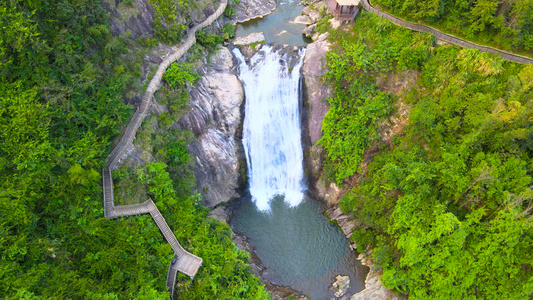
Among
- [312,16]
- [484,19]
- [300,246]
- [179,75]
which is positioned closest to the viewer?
[484,19]

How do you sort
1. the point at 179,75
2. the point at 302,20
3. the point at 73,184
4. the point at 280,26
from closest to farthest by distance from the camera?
the point at 73,184 < the point at 179,75 < the point at 280,26 < the point at 302,20

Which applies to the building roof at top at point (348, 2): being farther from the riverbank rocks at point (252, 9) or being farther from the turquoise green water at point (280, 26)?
the riverbank rocks at point (252, 9)

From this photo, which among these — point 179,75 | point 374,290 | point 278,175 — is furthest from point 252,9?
point 374,290

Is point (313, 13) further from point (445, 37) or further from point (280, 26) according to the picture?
point (445, 37)

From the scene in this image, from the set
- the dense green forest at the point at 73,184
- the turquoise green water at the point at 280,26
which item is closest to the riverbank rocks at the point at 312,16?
the turquoise green water at the point at 280,26

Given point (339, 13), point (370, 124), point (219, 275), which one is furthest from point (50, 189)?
point (339, 13)

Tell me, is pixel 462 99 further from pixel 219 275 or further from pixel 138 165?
pixel 138 165
